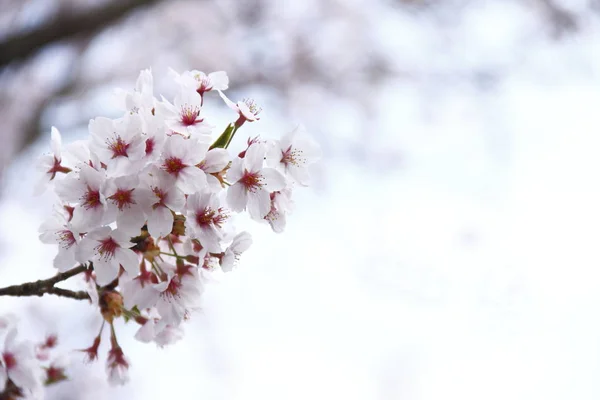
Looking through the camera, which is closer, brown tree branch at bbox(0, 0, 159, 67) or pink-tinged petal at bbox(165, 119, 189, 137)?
pink-tinged petal at bbox(165, 119, 189, 137)

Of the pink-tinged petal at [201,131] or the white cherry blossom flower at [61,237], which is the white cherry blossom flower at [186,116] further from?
the white cherry blossom flower at [61,237]

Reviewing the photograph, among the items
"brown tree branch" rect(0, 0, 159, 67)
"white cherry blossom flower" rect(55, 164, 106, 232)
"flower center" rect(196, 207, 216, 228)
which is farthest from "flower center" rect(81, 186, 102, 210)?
"brown tree branch" rect(0, 0, 159, 67)

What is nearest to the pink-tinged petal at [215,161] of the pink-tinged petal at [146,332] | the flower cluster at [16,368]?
the pink-tinged petal at [146,332]

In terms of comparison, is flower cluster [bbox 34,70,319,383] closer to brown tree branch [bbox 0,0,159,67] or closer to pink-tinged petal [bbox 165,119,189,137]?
pink-tinged petal [bbox 165,119,189,137]

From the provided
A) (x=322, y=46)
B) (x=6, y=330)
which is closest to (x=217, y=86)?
(x=6, y=330)

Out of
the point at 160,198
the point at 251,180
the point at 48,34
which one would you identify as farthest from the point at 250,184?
the point at 48,34

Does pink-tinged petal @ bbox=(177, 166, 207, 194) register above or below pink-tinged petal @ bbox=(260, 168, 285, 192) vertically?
above

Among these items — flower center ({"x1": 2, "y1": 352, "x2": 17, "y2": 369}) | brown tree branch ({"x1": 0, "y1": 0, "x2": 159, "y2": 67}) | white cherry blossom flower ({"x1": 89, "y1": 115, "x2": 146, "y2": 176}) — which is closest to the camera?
white cherry blossom flower ({"x1": 89, "y1": 115, "x2": 146, "y2": 176})
